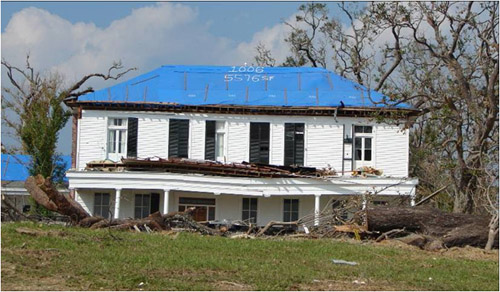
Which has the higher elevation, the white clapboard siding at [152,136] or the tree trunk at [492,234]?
the white clapboard siding at [152,136]

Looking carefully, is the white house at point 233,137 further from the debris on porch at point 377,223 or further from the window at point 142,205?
the debris on porch at point 377,223

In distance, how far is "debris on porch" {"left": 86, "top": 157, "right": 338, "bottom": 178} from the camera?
33.0 meters

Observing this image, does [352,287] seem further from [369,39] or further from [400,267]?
[369,39]

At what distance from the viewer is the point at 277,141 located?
3484cm

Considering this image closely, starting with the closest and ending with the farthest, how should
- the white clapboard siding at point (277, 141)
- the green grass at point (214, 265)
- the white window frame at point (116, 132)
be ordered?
the green grass at point (214, 265) → the white clapboard siding at point (277, 141) → the white window frame at point (116, 132)

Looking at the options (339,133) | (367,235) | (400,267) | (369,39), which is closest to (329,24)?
(369,39)

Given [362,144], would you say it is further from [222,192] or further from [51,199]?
[51,199]

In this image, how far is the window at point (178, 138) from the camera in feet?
114

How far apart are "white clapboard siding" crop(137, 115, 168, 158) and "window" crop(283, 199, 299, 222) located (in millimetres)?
5621

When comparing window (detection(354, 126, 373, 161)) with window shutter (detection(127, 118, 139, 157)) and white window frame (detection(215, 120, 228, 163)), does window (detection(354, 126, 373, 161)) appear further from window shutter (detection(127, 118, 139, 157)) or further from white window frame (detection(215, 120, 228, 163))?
window shutter (detection(127, 118, 139, 157))

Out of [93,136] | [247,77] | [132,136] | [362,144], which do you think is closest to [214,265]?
[132,136]

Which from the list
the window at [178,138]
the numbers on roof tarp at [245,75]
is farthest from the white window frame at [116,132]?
the numbers on roof tarp at [245,75]

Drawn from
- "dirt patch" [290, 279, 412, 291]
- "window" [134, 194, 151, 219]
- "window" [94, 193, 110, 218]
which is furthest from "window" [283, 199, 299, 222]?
"dirt patch" [290, 279, 412, 291]

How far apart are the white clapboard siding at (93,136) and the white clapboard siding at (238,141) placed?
5399 mm
